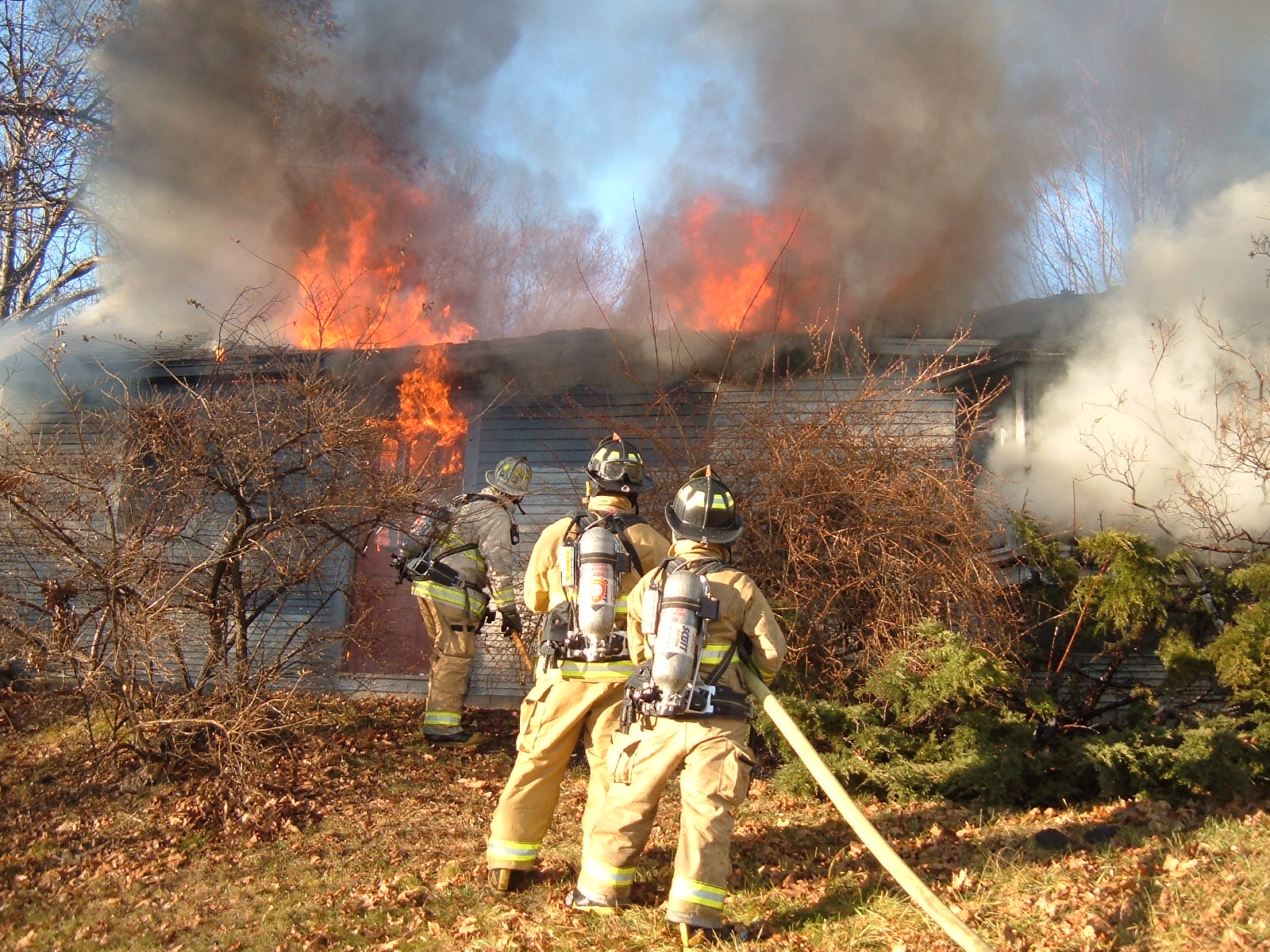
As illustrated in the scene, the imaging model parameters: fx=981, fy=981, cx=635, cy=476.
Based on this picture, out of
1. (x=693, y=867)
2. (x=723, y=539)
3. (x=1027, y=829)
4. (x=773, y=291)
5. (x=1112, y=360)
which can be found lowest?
(x=1027, y=829)

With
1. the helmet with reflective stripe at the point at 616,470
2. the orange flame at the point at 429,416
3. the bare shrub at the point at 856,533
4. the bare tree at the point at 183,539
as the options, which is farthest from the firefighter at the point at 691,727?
the orange flame at the point at 429,416

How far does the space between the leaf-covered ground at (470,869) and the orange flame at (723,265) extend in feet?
16.1

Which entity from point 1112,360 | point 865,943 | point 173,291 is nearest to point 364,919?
point 865,943

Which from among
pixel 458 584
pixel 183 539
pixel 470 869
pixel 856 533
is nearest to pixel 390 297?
pixel 458 584

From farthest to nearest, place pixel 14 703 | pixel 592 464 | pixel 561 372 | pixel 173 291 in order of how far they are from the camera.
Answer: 1. pixel 173 291
2. pixel 561 372
3. pixel 14 703
4. pixel 592 464

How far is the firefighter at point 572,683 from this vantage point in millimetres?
4523

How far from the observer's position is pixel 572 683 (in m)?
4.64

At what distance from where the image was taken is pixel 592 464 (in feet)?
16.6

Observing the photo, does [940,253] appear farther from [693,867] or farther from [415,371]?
[693,867]

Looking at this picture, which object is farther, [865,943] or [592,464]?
[592,464]

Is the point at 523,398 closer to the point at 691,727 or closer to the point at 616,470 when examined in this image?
the point at 616,470

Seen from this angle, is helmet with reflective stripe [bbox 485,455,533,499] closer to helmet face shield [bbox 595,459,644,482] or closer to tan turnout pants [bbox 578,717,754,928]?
helmet face shield [bbox 595,459,644,482]

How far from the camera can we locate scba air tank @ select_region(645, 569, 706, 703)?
12.9 ft

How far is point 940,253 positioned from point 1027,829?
6515mm
